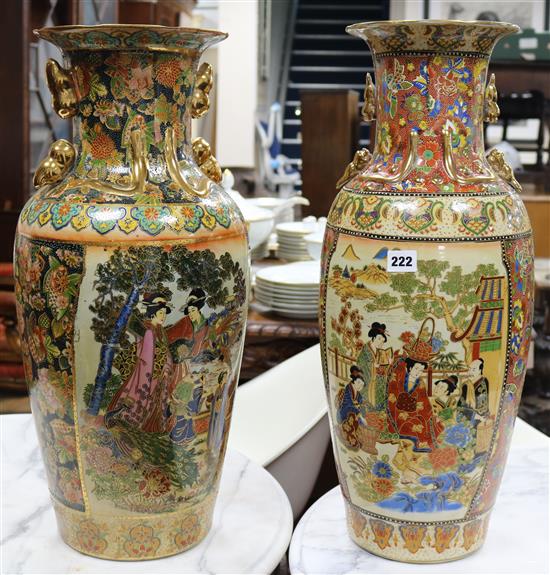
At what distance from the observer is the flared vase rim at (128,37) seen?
4.17 feet

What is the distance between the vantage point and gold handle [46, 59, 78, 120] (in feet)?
4.43

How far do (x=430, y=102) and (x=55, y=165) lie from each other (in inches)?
22.4

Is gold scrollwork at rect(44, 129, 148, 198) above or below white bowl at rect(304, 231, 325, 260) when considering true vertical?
above

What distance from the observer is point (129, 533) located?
143 centimetres

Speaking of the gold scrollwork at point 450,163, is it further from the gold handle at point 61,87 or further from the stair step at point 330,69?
the stair step at point 330,69

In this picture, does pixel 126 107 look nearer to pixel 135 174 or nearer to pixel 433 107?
pixel 135 174

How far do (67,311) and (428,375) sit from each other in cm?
53

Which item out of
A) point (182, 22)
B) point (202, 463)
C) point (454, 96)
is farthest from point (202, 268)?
point (182, 22)

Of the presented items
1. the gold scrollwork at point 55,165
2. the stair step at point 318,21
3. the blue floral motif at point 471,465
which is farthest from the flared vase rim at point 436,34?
the stair step at point 318,21

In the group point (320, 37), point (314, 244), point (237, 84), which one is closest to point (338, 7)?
point (320, 37)

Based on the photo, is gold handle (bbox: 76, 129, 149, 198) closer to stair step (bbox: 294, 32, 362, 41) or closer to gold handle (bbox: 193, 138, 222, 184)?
gold handle (bbox: 193, 138, 222, 184)

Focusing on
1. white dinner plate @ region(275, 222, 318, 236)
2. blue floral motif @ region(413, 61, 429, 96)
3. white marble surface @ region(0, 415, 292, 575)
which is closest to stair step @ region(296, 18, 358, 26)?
white dinner plate @ region(275, 222, 318, 236)

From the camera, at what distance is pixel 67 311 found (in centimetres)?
131

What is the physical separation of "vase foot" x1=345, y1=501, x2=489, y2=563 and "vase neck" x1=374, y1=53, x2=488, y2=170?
56 cm
